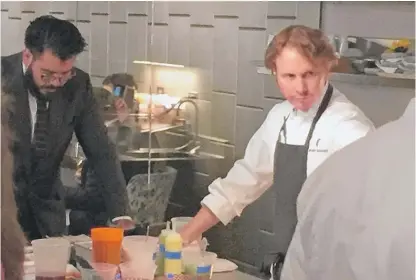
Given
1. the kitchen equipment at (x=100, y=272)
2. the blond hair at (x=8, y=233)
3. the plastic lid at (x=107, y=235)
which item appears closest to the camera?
the blond hair at (x=8, y=233)

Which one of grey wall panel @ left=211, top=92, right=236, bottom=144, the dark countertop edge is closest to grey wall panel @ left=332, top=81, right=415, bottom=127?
the dark countertop edge

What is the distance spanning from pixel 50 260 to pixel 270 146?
0.64 metres

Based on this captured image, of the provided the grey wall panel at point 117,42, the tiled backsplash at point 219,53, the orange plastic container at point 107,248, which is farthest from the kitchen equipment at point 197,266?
the grey wall panel at point 117,42

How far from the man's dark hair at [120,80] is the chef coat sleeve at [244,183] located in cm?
34

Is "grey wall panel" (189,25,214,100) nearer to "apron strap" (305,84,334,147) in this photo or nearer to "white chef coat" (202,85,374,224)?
"white chef coat" (202,85,374,224)

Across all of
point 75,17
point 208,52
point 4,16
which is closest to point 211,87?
point 208,52

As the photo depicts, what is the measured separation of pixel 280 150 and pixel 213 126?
308 mm

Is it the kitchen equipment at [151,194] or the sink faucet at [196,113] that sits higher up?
the sink faucet at [196,113]

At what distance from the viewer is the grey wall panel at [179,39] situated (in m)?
2.00

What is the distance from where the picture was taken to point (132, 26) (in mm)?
1950

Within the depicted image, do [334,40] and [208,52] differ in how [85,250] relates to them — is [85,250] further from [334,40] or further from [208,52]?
[334,40]

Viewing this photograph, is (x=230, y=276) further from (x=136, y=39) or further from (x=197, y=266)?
(x=136, y=39)

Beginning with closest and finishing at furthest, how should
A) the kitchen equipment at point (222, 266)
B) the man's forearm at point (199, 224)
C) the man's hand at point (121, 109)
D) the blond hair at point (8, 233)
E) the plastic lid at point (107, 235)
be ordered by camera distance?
the blond hair at point (8, 233) < the plastic lid at point (107, 235) < the kitchen equipment at point (222, 266) < the man's forearm at point (199, 224) < the man's hand at point (121, 109)

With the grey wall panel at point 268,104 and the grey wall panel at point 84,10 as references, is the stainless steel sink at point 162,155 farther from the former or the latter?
the grey wall panel at point 84,10
